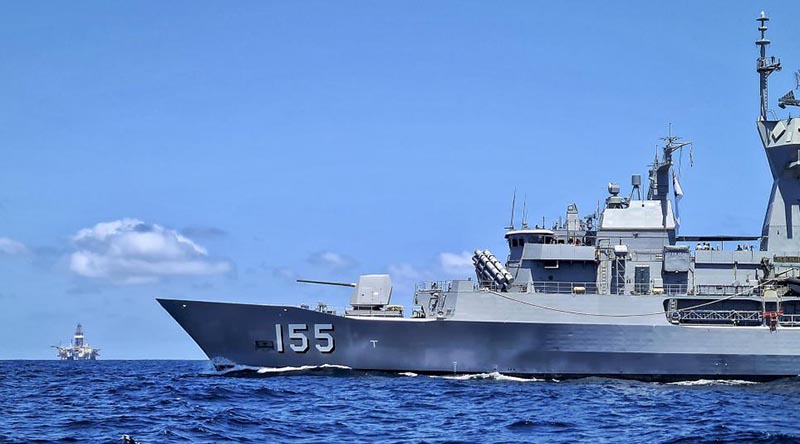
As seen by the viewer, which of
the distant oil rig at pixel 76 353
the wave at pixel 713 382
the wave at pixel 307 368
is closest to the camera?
the wave at pixel 713 382

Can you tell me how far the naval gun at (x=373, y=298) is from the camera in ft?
98.2

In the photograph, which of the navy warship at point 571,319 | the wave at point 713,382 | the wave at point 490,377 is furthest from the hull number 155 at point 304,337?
the wave at point 713,382

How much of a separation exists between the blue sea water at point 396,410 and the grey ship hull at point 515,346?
570mm

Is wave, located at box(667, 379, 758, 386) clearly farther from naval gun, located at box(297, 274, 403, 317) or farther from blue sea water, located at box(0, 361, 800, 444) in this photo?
naval gun, located at box(297, 274, 403, 317)

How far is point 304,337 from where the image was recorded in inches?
1153

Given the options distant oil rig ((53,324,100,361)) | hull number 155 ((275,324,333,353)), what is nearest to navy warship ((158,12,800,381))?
hull number 155 ((275,324,333,353))

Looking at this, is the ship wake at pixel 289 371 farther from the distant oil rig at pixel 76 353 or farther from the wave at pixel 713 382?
the distant oil rig at pixel 76 353

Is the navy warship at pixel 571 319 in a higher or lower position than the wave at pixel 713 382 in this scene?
higher

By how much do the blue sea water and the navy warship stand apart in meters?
0.73

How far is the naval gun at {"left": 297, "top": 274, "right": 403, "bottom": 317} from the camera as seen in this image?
98.2 ft

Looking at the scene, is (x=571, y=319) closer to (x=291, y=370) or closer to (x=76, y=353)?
(x=291, y=370)

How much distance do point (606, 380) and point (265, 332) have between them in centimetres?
1026

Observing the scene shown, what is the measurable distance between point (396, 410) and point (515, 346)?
383 inches

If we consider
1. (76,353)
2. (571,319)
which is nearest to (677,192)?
(571,319)
